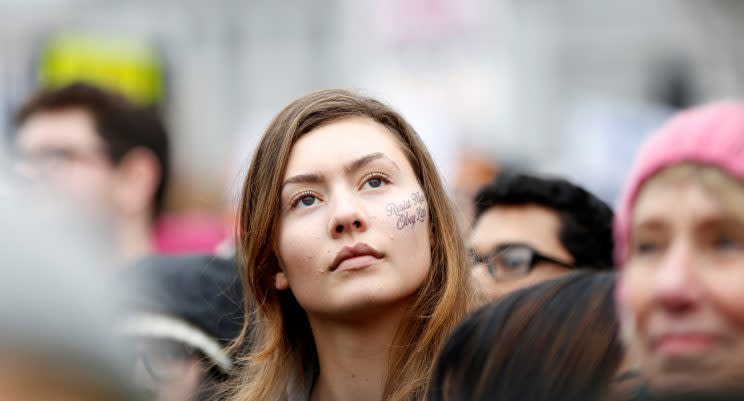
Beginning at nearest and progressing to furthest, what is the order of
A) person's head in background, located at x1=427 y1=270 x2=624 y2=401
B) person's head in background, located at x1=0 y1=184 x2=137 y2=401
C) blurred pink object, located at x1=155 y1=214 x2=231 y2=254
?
person's head in background, located at x1=0 y1=184 x2=137 y2=401 → person's head in background, located at x1=427 y1=270 x2=624 y2=401 → blurred pink object, located at x1=155 y1=214 x2=231 y2=254

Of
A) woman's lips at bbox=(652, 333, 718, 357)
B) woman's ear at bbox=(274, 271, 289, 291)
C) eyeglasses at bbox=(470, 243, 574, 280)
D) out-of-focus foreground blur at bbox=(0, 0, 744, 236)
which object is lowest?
out-of-focus foreground blur at bbox=(0, 0, 744, 236)

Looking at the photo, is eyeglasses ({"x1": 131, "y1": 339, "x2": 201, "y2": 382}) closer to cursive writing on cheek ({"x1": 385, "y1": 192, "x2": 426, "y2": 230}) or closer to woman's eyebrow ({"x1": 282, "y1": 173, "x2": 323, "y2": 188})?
woman's eyebrow ({"x1": 282, "y1": 173, "x2": 323, "y2": 188})

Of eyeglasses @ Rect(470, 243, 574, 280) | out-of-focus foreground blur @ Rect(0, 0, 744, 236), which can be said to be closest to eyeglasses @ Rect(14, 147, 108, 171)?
eyeglasses @ Rect(470, 243, 574, 280)

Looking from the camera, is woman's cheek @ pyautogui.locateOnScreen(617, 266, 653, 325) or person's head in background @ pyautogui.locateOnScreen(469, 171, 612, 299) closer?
woman's cheek @ pyautogui.locateOnScreen(617, 266, 653, 325)

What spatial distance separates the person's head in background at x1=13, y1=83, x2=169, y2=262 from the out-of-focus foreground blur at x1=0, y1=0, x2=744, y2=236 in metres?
6.25

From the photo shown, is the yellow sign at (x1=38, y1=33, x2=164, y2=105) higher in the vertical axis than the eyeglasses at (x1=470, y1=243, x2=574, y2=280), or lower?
lower

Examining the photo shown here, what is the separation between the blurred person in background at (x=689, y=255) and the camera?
202 cm

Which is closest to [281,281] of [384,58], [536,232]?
[536,232]

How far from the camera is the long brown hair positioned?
3.03 m

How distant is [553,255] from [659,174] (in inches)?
70.6

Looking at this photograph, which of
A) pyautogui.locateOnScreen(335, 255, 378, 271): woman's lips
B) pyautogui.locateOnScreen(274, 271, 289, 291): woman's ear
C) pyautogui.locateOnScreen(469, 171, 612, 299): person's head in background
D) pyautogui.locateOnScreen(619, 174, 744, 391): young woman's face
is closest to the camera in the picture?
pyautogui.locateOnScreen(619, 174, 744, 391): young woman's face

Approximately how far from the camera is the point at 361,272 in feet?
9.55

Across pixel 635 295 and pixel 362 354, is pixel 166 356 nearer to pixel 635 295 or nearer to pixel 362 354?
pixel 362 354

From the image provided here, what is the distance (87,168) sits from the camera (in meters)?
5.14
